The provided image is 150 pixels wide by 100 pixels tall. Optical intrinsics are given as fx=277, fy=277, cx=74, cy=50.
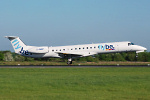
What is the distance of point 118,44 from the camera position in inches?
1660

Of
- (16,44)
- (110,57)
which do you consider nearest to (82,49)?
(16,44)

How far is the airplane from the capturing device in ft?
139

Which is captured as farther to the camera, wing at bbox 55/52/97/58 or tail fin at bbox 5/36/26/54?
tail fin at bbox 5/36/26/54

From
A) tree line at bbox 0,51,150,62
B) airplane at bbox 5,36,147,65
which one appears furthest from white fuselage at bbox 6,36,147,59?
tree line at bbox 0,51,150,62

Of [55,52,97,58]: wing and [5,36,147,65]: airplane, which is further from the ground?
[5,36,147,65]: airplane

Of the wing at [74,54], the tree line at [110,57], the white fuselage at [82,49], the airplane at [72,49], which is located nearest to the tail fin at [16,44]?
the airplane at [72,49]

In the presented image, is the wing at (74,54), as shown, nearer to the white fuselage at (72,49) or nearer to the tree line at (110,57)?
the white fuselage at (72,49)

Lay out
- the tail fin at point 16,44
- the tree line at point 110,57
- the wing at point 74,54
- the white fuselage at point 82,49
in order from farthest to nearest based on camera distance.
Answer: the tree line at point 110,57, the tail fin at point 16,44, the wing at point 74,54, the white fuselage at point 82,49

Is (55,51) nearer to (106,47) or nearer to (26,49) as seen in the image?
(26,49)

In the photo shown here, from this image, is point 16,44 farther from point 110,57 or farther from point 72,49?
point 110,57

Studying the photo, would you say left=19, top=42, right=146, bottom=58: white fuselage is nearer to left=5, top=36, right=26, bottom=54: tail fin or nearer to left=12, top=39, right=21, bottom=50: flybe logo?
left=5, top=36, right=26, bottom=54: tail fin

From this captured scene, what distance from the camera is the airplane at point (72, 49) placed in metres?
42.3

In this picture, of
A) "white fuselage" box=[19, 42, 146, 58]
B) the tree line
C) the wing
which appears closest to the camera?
"white fuselage" box=[19, 42, 146, 58]

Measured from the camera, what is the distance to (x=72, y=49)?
4431 cm
